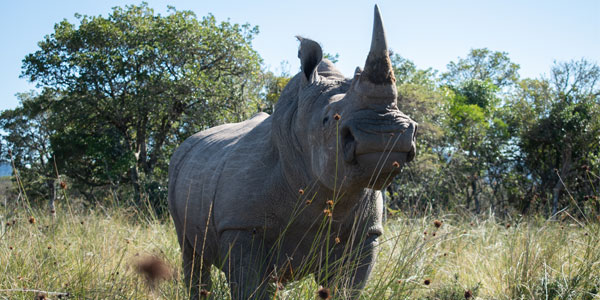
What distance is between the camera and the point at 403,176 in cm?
1371

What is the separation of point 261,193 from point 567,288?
6.64 feet

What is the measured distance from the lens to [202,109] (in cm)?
1504

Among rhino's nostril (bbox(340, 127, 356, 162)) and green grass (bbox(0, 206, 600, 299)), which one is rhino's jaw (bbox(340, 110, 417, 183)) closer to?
rhino's nostril (bbox(340, 127, 356, 162))

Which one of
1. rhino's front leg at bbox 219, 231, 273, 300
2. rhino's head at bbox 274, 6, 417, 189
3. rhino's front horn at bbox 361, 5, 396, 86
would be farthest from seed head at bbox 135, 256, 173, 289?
rhino's front horn at bbox 361, 5, 396, 86

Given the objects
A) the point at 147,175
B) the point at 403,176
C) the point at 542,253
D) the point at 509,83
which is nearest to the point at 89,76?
the point at 147,175

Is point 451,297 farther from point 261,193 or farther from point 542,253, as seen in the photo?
point 261,193

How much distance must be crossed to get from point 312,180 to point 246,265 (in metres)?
0.51

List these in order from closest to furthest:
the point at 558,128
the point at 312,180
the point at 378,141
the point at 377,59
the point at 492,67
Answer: the point at 378,141, the point at 377,59, the point at 312,180, the point at 558,128, the point at 492,67

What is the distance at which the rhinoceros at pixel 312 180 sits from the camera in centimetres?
209

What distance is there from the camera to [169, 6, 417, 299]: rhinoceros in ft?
6.87

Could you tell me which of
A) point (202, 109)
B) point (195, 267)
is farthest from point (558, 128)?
point (195, 267)

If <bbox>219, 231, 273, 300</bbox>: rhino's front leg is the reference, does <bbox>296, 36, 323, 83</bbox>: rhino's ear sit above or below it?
above

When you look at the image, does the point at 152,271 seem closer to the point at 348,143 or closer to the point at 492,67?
the point at 348,143

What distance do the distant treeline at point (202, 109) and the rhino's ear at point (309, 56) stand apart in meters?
10.6
